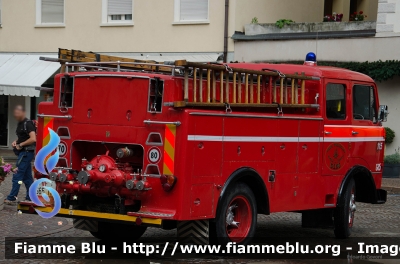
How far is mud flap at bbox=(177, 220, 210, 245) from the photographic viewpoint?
9.15m

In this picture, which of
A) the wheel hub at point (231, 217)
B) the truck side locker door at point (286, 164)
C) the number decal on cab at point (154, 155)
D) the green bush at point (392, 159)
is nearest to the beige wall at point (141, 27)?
the green bush at point (392, 159)

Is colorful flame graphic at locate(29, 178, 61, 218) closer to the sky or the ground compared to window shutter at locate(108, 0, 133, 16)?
closer to the ground

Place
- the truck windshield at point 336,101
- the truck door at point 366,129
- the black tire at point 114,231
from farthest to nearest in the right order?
the truck door at point 366,129 → the truck windshield at point 336,101 → the black tire at point 114,231

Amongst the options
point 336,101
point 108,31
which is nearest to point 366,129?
point 336,101

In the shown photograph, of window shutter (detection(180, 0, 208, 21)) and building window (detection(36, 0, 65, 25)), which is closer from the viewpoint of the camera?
window shutter (detection(180, 0, 208, 21))

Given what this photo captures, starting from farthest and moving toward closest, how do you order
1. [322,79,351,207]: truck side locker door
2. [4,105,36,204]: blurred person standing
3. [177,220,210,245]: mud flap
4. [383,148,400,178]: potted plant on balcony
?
1. [383,148,400,178]: potted plant on balcony
2. [4,105,36,204]: blurred person standing
3. [322,79,351,207]: truck side locker door
4. [177,220,210,245]: mud flap

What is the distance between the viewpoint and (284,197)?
410 inches

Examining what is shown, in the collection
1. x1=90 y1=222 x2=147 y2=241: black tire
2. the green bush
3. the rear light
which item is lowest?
the green bush

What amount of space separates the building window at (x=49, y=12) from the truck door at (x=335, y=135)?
18.3 metres

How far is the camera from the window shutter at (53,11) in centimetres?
2845

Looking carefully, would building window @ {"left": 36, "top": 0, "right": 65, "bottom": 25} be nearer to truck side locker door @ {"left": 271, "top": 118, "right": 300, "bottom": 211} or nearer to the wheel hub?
truck side locker door @ {"left": 271, "top": 118, "right": 300, "bottom": 211}

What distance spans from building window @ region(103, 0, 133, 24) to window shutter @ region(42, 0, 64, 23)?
1.91 m

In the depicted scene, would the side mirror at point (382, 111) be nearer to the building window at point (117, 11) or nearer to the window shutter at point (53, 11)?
the building window at point (117, 11)

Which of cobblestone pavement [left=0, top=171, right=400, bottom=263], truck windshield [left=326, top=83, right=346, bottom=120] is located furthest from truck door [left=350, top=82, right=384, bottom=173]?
cobblestone pavement [left=0, top=171, right=400, bottom=263]
